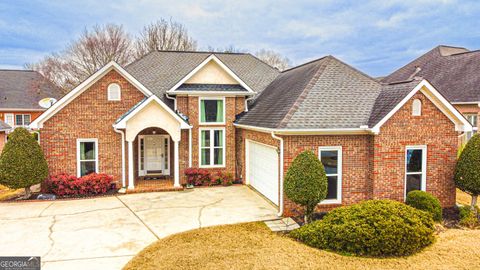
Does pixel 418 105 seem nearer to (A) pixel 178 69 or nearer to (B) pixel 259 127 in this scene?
(B) pixel 259 127

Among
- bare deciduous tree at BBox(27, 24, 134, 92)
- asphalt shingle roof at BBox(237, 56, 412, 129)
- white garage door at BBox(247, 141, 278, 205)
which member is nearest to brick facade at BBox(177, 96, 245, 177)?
white garage door at BBox(247, 141, 278, 205)

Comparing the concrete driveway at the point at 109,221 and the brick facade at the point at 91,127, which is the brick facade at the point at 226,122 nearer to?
the concrete driveway at the point at 109,221

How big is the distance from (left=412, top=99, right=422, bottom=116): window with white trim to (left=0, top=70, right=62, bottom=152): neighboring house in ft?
113

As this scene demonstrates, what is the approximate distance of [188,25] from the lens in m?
38.1

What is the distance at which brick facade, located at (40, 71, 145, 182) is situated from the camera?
48.5ft

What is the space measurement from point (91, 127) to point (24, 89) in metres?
27.7

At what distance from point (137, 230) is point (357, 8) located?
13.9 meters

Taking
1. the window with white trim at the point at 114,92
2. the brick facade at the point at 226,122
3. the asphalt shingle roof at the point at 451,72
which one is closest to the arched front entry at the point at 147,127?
the brick facade at the point at 226,122

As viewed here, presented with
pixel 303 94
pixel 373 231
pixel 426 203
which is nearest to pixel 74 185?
pixel 303 94

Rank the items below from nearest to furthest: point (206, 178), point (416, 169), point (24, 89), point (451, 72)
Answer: point (416, 169), point (206, 178), point (451, 72), point (24, 89)

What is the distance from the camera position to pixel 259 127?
43.1ft

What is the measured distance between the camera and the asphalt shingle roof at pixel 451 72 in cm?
2243

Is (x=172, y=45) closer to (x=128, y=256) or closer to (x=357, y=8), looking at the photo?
(x=357, y=8)

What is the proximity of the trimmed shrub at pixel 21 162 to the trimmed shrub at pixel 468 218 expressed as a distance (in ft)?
51.3
